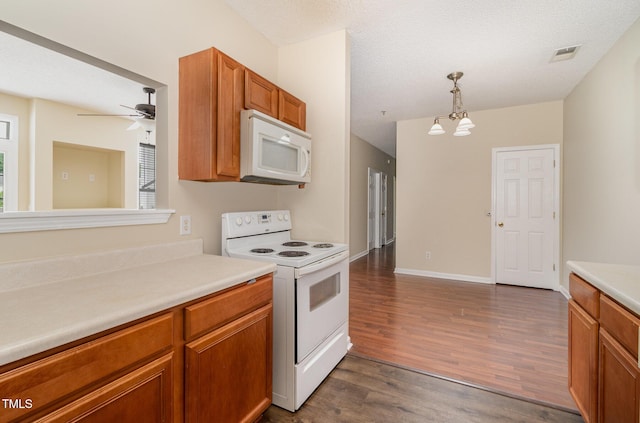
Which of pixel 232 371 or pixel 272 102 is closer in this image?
pixel 232 371

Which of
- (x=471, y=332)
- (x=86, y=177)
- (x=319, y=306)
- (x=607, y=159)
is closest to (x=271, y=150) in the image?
(x=319, y=306)

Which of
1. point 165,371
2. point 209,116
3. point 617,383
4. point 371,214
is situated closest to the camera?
point 165,371

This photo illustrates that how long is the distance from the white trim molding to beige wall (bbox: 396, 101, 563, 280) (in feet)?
12.9

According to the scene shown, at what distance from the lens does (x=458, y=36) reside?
7.87 feet

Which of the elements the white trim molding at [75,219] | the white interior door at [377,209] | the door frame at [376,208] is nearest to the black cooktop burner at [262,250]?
the white trim molding at [75,219]

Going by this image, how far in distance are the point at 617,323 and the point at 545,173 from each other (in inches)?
142

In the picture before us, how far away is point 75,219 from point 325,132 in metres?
1.69

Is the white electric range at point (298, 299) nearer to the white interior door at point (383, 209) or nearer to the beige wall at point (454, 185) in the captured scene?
the beige wall at point (454, 185)

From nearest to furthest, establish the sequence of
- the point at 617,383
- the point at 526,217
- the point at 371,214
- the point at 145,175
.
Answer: the point at 617,383
the point at 526,217
the point at 145,175
the point at 371,214

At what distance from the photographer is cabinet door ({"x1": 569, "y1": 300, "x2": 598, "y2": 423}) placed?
1.30 metres

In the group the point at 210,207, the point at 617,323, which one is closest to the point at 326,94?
the point at 210,207

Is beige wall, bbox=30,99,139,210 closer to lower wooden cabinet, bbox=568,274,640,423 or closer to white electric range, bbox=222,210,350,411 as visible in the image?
white electric range, bbox=222,210,350,411

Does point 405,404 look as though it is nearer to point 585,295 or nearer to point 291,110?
point 585,295

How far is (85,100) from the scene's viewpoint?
392 cm
